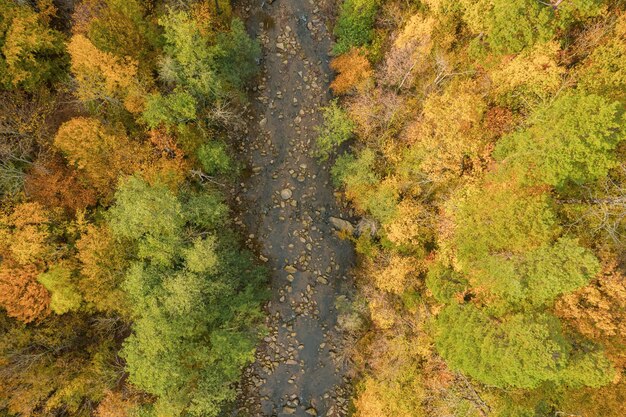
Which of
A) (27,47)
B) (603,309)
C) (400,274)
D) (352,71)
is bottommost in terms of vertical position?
(400,274)

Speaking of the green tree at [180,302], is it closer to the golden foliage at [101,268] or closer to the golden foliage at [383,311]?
the golden foliage at [101,268]

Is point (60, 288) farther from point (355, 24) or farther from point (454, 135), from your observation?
point (355, 24)

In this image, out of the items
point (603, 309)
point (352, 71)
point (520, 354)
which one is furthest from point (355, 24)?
point (520, 354)

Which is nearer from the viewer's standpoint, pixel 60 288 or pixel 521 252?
pixel 521 252

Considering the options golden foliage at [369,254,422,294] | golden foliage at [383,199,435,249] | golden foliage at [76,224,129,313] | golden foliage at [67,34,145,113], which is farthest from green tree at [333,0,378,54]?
golden foliage at [76,224,129,313]

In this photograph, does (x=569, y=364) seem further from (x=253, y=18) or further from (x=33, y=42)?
(x=33, y=42)

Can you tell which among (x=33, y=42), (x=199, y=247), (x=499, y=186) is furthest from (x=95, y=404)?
(x=499, y=186)

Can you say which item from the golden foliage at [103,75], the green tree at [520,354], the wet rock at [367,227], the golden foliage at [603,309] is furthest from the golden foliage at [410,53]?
the golden foliage at [103,75]
